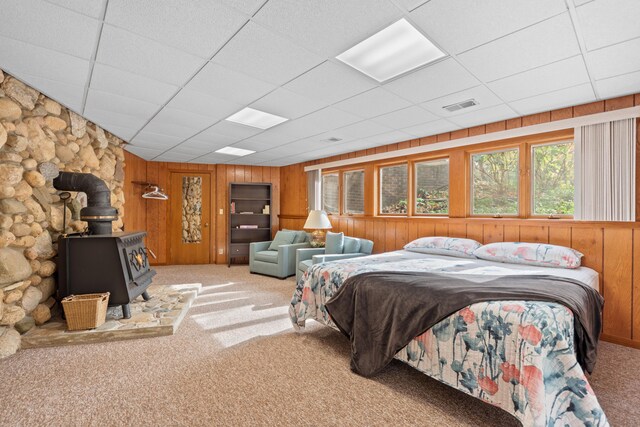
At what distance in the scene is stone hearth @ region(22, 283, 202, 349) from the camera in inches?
105

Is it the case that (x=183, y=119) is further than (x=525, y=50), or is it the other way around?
(x=183, y=119)

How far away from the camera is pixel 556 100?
9.75 ft

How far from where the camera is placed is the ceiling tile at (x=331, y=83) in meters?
2.38

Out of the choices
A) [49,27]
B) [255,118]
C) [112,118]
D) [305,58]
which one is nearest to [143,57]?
[49,27]

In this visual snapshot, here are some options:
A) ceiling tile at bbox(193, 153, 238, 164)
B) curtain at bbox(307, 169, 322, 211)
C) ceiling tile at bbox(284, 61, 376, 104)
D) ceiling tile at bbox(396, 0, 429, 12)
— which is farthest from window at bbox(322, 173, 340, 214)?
ceiling tile at bbox(396, 0, 429, 12)

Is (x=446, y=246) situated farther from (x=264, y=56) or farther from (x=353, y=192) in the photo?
(x=264, y=56)

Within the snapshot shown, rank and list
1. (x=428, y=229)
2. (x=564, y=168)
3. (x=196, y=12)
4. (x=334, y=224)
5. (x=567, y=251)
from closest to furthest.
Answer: (x=196, y=12) < (x=567, y=251) < (x=564, y=168) < (x=428, y=229) < (x=334, y=224)

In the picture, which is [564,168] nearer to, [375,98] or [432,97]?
[432,97]

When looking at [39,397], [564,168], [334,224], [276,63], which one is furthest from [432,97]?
[39,397]

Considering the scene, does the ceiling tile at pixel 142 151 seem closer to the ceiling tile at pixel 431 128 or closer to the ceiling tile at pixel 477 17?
the ceiling tile at pixel 431 128

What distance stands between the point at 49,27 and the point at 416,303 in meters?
2.90

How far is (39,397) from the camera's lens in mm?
1955

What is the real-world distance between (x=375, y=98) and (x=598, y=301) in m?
2.48

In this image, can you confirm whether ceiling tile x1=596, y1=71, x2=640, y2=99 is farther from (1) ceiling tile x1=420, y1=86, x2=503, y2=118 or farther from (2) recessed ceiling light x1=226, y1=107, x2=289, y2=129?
(2) recessed ceiling light x1=226, y1=107, x2=289, y2=129
